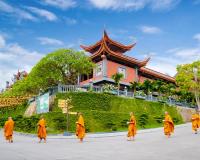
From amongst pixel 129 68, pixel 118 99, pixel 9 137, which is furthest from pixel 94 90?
pixel 9 137

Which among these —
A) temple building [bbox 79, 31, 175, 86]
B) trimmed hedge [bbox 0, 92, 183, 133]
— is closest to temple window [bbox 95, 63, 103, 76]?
temple building [bbox 79, 31, 175, 86]

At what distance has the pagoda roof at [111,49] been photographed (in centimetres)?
3994

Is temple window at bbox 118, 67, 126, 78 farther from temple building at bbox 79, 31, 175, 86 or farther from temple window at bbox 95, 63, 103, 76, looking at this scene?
temple window at bbox 95, 63, 103, 76

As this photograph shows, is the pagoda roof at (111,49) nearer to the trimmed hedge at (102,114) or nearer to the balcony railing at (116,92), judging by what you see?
the balcony railing at (116,92)

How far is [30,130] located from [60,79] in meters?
9.45

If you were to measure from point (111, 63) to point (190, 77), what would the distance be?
8.83m

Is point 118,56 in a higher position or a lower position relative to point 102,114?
higher

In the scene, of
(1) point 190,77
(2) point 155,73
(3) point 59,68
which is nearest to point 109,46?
(2) point 155,73

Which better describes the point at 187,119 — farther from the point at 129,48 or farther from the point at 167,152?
the point at 167,152

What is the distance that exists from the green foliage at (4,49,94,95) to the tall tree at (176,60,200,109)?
33.6 feet

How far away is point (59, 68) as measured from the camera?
35531 mm

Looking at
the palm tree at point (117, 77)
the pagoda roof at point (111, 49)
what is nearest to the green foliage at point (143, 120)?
the palm tree at point (117, 77)

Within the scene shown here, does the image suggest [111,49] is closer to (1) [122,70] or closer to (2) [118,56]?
(2) [118,56]

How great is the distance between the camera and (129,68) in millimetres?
43688
